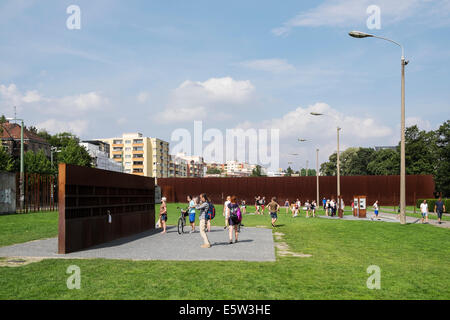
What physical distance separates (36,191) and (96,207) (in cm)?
2695

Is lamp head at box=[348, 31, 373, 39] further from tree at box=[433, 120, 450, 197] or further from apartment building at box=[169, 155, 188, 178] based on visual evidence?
apartment building at box=[169, 155, 188, 178]

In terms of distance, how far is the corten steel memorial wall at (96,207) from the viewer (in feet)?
46.4

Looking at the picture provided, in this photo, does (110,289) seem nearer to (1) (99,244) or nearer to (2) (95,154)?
(1) (99,244)

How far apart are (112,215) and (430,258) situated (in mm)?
11900

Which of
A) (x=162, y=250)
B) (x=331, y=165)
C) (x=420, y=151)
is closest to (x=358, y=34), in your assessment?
(x=162, y=250)

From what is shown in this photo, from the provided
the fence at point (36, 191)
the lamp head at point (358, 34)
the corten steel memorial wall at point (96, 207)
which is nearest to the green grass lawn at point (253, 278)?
the corten steel memorial wall at point (96, 207)

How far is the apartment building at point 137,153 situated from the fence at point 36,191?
105 meters

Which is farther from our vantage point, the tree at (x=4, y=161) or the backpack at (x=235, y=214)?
the tree at (x=4, y=161)

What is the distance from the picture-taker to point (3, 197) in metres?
35.7

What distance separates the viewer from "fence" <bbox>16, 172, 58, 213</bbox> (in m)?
38.9

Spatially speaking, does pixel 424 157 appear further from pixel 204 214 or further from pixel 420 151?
pixel 204 214

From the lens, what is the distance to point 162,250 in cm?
1429

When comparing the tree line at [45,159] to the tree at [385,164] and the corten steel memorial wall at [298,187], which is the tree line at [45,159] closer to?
the corten steel memorial wall at [298,187]
